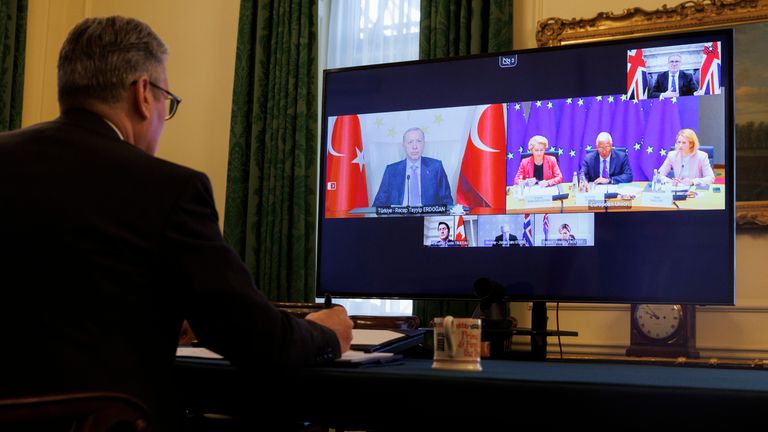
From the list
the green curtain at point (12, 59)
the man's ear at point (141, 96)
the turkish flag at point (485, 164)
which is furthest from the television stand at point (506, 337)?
the green curtain at point (12, 59)

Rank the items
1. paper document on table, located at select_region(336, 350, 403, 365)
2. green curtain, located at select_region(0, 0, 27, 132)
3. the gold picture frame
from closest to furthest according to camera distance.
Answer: paper document on table, located at select_region(336, 350, 403, 365), the gold picture frame, green curtain, located at select_region(0, 0, 27, 132)

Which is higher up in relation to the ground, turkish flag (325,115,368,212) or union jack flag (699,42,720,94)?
union jack flag (699,42,720,94)

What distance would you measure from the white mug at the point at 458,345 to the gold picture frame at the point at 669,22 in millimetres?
2116

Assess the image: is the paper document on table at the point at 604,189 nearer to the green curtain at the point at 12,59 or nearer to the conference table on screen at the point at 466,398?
the conference table on screen at the point at 466,398

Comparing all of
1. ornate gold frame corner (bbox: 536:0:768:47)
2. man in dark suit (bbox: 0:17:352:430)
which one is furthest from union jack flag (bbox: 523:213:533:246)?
ornate gold frame corner (bbox: 536:0:768:47)

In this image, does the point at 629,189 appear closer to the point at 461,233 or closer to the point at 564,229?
Answer: the point at 564,229

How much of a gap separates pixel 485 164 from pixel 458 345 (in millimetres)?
977

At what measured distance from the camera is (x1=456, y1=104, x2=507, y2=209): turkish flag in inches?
97.2

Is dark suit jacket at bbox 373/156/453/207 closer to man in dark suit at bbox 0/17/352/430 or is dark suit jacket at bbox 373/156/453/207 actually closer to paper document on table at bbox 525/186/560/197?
paper document on table at bbox 525/186/560/197

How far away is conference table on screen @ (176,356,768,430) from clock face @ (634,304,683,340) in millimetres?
1669

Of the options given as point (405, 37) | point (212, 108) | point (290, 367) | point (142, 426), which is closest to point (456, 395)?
point (290, 367)

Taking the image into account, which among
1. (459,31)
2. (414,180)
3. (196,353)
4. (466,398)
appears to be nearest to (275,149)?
(459,31)

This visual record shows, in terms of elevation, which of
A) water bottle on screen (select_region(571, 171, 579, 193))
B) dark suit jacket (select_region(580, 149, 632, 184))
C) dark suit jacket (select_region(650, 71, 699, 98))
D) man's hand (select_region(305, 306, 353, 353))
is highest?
dark suit jacket (select_region(650, 71, 699, 98))

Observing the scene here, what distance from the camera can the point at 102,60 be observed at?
1572 mm
